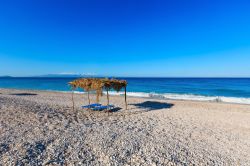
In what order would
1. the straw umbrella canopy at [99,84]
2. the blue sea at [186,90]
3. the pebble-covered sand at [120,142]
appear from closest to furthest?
1. the pebble-covered sand at [120,142]
2. the straw umbrella canopy at [99,84]
3. the blue sea at [186,90]

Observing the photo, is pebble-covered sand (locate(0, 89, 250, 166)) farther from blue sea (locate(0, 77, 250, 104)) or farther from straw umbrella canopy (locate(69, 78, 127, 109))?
blue sea (locate(0, 77, 250, 104))

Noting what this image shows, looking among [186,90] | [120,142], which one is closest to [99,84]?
[120,142]

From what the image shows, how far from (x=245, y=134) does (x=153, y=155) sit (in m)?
4.84

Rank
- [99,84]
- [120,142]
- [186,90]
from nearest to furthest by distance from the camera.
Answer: [120,142] → [99,84] → [186,90]

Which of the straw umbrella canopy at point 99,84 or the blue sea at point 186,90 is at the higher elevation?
the straw umbrella canopy at point 99,84

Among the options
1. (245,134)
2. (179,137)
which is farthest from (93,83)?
(245,134)

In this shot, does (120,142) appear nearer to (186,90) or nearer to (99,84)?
(99,84)

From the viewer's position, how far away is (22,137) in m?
5.91

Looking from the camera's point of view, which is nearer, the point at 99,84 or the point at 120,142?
the point at 120,142

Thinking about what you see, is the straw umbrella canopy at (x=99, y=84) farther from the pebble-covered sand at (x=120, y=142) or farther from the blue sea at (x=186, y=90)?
the blue sea at (x=186, y=90)

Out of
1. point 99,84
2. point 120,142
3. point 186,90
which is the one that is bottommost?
point 186,90

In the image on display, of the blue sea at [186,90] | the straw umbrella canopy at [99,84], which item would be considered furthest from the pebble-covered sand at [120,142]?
the blue sea at [186,90]

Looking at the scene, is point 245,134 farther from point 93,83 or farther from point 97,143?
point 93,83

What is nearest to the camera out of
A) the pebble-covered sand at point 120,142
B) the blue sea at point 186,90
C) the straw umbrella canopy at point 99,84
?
the pebble-covered sand at point 120,142
